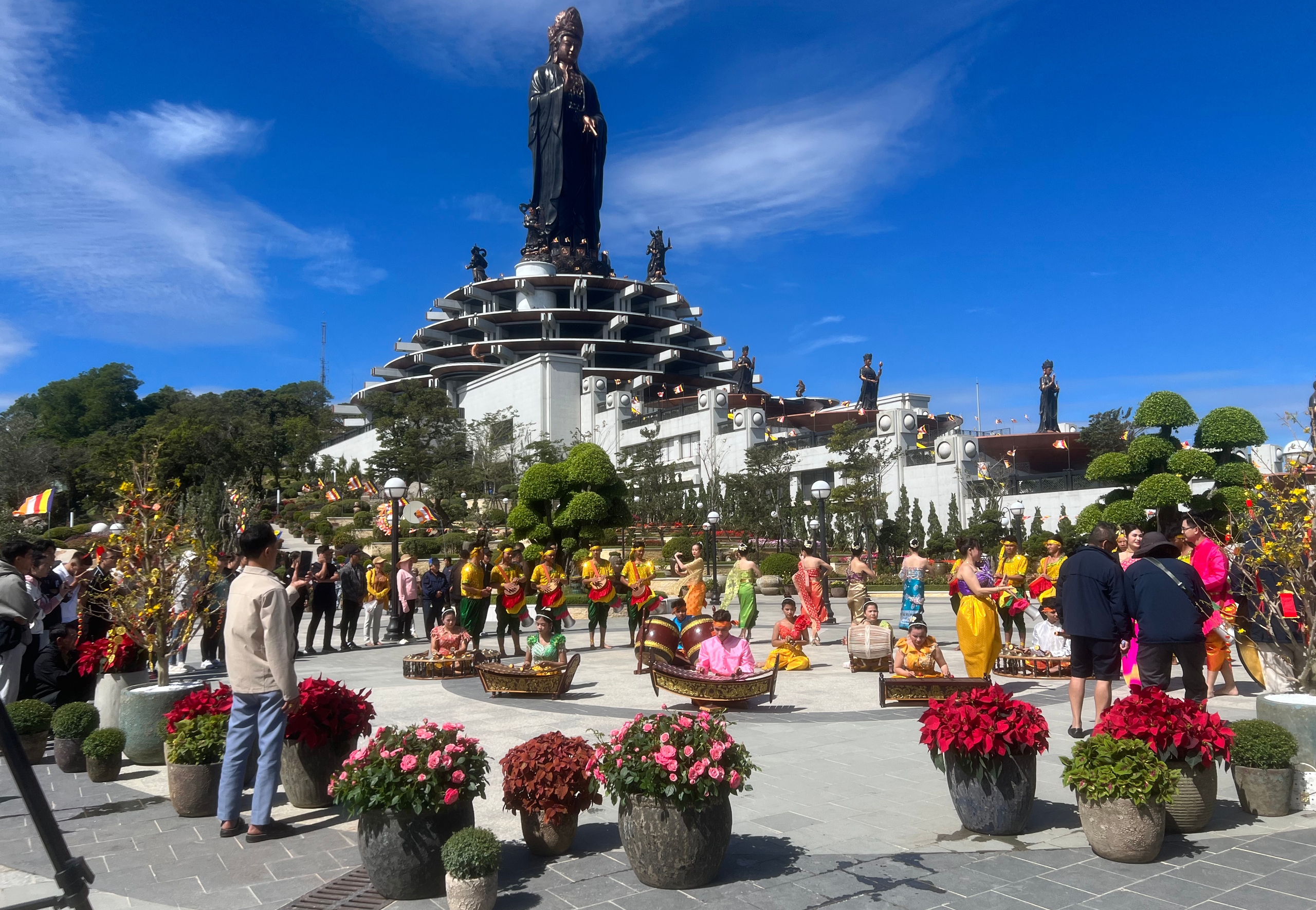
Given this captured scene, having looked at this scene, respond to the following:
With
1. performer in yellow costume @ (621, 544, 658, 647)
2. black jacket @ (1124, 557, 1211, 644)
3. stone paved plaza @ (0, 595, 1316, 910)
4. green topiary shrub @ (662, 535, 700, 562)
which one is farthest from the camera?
green topiary shrub @ (662, 535, 700, 562)

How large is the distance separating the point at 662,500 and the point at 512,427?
18.4 m

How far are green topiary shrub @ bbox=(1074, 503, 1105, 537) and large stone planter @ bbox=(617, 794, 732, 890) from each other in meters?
26.0

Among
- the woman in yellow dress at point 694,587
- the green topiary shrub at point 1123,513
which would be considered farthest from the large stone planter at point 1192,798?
the green topiary shrub at point 1123,513

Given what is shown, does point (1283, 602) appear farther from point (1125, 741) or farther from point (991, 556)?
point (991, 556)

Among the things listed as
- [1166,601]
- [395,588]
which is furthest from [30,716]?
[395,588]

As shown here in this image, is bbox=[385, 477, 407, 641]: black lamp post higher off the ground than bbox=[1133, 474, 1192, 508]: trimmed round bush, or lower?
lower

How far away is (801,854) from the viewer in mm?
5160

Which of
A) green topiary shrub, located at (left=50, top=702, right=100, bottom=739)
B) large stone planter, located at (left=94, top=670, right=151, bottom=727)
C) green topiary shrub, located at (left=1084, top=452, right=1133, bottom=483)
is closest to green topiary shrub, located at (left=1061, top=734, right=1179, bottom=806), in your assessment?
green topiary shrub, located at (left=50, top=702, right=100, bottom=739)

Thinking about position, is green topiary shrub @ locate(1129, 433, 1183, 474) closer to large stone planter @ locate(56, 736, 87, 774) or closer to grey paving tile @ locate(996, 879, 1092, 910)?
grey paving tile @ locate(996, 879, 1092, 910)

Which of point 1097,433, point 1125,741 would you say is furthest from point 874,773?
point 1097,433

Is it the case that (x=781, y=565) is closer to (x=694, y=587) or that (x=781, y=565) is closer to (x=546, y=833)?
(x=694, y=587)

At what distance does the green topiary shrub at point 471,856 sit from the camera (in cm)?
429

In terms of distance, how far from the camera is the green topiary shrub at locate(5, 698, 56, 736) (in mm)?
7570

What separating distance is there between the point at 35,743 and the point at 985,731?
7651 mm
